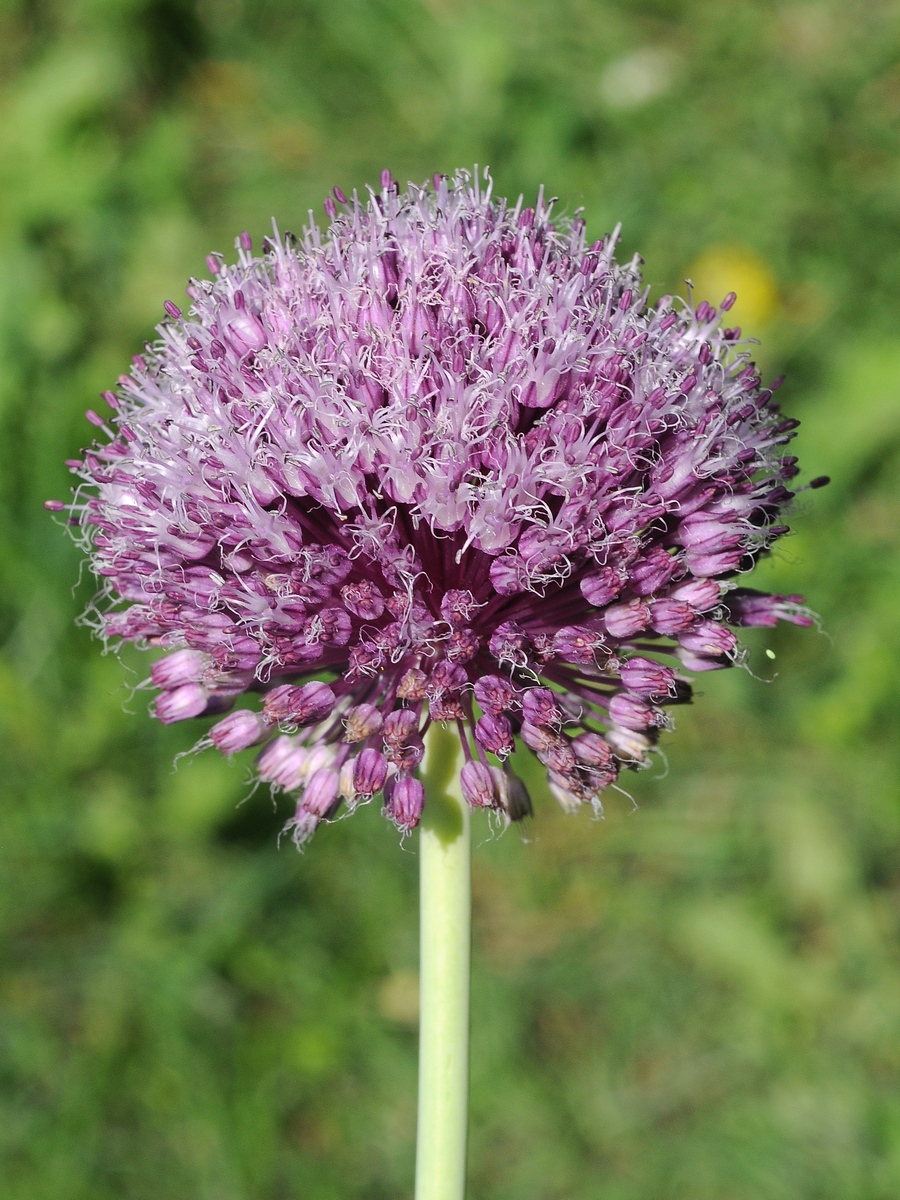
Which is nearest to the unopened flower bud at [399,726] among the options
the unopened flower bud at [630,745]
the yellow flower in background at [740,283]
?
the unopened flower bud at [630,745]

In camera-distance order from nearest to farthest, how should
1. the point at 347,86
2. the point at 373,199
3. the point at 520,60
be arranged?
the point at 373,199, the point at 520,60, the point at 347,86

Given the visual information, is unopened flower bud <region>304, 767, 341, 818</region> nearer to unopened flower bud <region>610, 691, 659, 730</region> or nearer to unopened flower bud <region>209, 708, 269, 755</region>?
unopened flower bud <region>209, 708, 269, 755</region>

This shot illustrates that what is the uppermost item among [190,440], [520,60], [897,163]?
[520,60]

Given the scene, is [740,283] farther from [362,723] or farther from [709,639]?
[362,723]

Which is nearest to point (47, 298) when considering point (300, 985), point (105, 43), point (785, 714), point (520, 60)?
point (105, 43)

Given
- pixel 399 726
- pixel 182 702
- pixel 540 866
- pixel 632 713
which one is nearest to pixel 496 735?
pixel 399 726

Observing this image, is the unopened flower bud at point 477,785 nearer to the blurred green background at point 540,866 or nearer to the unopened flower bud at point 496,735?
the unopened flower bud at point 496,735

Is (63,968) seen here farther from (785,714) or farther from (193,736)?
(785,714)
